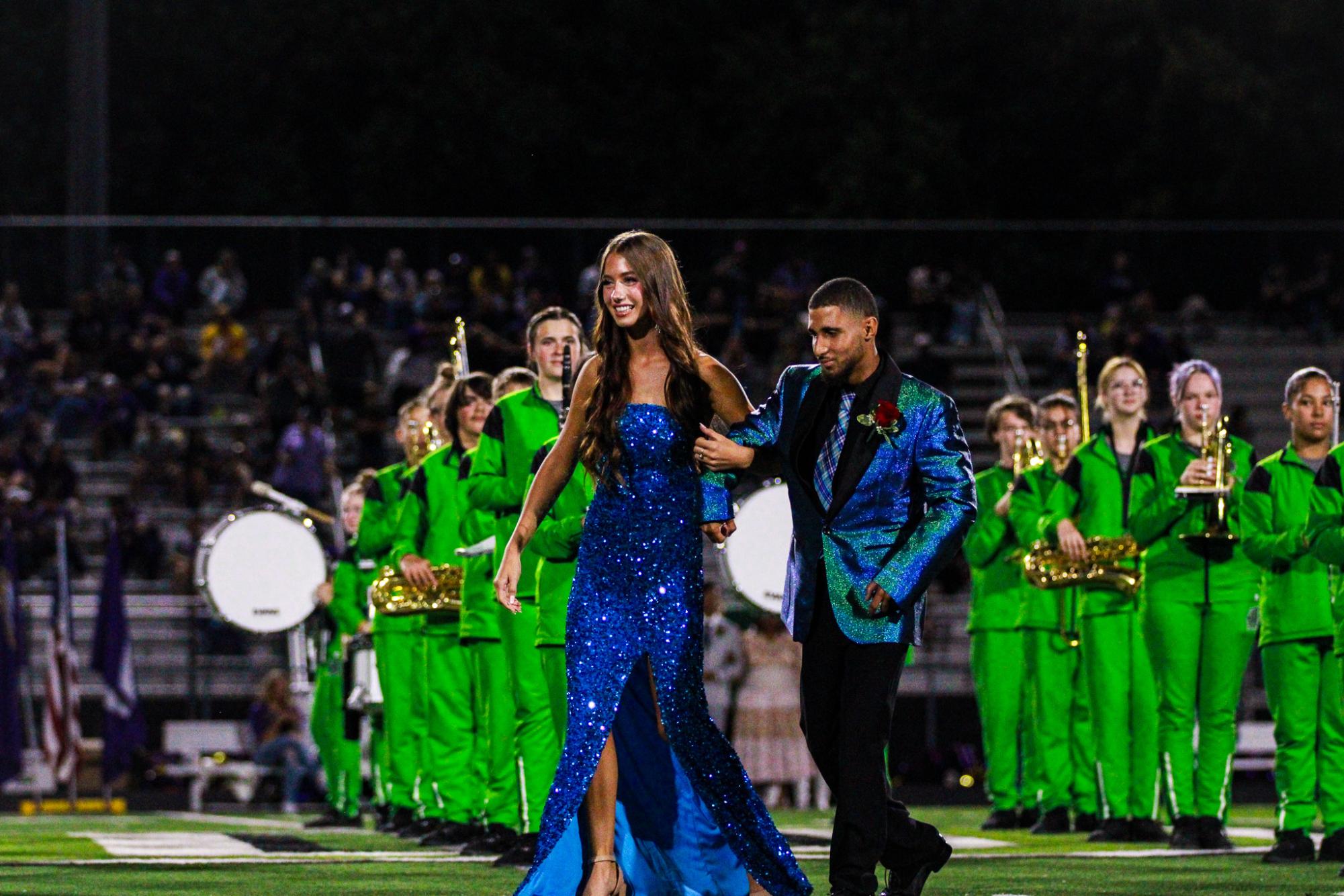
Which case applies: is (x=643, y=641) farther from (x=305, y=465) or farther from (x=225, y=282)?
(x=225, y=282)

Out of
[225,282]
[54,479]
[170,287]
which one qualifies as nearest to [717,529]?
[54,479]

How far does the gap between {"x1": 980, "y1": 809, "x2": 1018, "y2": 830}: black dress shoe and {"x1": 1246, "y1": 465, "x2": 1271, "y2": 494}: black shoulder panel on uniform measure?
397cm

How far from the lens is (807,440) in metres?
8.14

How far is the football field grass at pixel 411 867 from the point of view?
9.48 metres

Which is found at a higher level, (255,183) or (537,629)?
(255,183)

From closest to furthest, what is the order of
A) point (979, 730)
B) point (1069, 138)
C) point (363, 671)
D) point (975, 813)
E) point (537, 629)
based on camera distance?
point (537, 629), point (363, 671), point (975, 813), point (979, 730), point (1069, 138)

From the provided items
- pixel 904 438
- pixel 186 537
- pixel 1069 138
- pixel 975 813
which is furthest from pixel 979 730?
pixel 1069 138

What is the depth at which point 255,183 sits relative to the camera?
42969 millimetres

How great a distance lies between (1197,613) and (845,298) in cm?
437

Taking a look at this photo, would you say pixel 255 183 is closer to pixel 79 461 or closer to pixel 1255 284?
pixel 79 461

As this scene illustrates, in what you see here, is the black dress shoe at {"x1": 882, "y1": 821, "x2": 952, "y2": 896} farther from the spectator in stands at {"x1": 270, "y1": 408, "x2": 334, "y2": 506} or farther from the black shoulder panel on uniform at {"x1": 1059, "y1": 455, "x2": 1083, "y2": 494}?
the spectator in stands at {"x1": 270, "y1": 408, "x2": 334, "y2": 506}

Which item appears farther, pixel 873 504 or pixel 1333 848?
pixel 1333 848

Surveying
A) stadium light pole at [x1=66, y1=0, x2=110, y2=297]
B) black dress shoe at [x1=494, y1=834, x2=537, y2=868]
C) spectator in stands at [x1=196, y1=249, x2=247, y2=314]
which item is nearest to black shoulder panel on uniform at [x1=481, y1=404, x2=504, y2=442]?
black dress shoe at [x1=494, y1=834, x2=537, y2=868]

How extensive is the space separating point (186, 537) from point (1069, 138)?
73.4 ft
